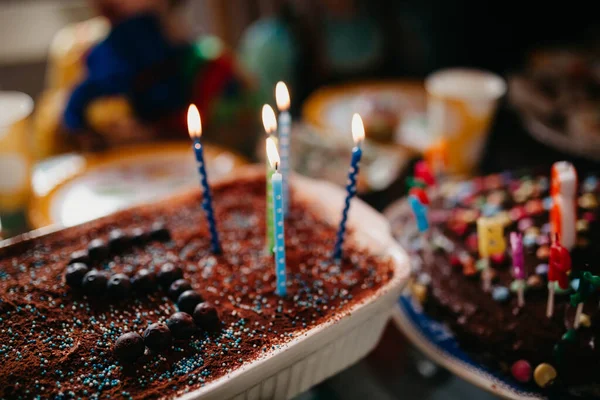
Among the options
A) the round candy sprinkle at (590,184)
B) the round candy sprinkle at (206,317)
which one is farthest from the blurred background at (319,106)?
the round candy sprinkle at (206,317)

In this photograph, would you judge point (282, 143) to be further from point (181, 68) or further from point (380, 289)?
point (181, 68)

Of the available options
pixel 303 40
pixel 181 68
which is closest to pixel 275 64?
pixel 303 40

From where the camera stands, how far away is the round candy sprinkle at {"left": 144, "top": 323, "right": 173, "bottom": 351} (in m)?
0.84

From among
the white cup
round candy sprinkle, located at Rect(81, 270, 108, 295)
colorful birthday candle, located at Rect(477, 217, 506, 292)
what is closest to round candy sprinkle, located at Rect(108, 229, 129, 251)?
round candy sprinkle, located at Rect(81, 270, 108, 295)

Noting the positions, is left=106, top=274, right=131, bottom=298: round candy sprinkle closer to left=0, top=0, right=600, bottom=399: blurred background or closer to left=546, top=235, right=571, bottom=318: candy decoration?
left=0, top=0, right=600, bottom=399: blurred background

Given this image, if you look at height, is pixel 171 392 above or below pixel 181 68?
below

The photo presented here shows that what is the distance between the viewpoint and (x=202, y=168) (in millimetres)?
965

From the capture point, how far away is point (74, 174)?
1.57 metres

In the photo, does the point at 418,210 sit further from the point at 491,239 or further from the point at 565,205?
the point at 565,205

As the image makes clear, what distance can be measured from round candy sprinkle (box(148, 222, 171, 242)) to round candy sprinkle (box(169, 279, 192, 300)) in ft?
0.56

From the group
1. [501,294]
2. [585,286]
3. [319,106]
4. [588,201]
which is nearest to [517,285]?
[501,294]

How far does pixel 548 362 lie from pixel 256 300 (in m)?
0.54

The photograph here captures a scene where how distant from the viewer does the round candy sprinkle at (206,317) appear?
0.88 metres

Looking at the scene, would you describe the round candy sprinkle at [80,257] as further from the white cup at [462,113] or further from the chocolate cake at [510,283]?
the white cup at [462,113]
